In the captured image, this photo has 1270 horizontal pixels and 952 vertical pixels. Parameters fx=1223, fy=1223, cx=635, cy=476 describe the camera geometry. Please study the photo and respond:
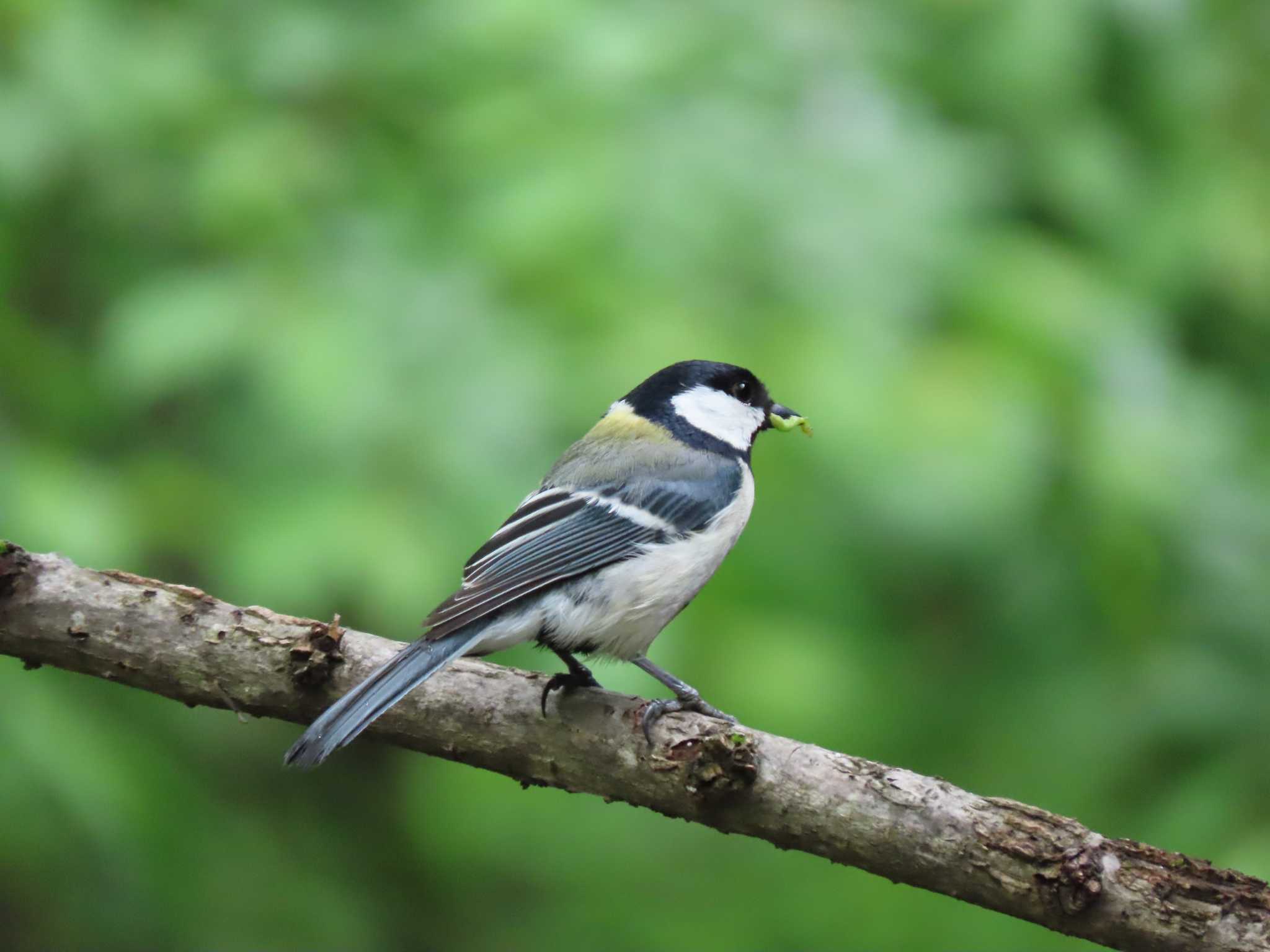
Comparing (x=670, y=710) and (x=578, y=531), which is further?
(x=578, y=531)

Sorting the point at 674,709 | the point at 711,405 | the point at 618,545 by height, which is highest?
the point at 711,405

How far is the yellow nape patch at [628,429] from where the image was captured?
2721 mm

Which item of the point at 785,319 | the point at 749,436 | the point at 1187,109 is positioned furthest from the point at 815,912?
the point at 1187,109

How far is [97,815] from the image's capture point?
2.48 metres

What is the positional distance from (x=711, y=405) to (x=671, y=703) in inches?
35.9

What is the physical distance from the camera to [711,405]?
281cm

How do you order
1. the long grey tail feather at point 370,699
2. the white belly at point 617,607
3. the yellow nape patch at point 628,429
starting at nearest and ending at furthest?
the long grey tail feather at point 370,699 → the white belly at point 617,607 → the yellow nape patch at point 628,429

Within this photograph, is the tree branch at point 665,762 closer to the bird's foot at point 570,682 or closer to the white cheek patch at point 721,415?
the bird's foot at point 570,682

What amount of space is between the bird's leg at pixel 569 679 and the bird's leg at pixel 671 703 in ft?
0.40

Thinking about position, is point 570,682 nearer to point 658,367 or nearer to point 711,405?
point 658,367

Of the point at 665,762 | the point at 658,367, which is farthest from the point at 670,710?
the point at 658,367

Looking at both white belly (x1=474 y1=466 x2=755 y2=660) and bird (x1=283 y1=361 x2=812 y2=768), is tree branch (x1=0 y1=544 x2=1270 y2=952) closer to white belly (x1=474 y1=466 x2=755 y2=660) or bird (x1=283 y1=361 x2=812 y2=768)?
bird (x1=283 y1=361 x2=812 y2=768)

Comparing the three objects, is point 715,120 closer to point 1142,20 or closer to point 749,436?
point 749,436

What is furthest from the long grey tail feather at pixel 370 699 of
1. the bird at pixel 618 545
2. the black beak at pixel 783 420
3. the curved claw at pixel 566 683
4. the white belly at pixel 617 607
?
the black beak at pixel 783 420
